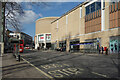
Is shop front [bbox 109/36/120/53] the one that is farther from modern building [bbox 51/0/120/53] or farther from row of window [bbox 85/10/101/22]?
row of window [bbox 85/10/101/22]

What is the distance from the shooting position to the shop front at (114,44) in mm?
25250

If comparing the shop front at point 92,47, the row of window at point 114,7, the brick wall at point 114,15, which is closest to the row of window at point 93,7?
the row of window at point 114,7

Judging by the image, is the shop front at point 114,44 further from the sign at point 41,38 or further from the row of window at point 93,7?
the sign at point 41,38

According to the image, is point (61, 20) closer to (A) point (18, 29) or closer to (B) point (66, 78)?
(A) point (18, 29)

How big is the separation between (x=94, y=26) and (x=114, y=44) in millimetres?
8430

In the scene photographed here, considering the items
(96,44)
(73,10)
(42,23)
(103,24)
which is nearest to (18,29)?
(96,44)

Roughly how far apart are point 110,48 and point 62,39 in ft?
96.0

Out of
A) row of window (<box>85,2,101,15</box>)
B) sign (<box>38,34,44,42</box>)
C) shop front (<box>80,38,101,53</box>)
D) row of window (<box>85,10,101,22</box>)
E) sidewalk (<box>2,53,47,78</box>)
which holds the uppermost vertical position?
row of window (<box>85,2,101,15</box>)

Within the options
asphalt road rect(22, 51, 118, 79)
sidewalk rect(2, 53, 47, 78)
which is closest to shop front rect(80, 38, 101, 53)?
asphalt road rect(22, 51, 118, 79)

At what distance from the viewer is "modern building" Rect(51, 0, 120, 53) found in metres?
26.2

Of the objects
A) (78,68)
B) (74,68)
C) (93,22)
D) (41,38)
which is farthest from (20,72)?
(41,38)

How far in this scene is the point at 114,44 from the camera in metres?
26.1

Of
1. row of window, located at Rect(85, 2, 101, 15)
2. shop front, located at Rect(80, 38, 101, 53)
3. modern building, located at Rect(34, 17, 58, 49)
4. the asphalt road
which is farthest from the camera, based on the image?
modern building, located at Rect(34, 17, 58, 49)

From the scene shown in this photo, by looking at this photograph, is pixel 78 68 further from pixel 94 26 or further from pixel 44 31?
pixel 44 31
